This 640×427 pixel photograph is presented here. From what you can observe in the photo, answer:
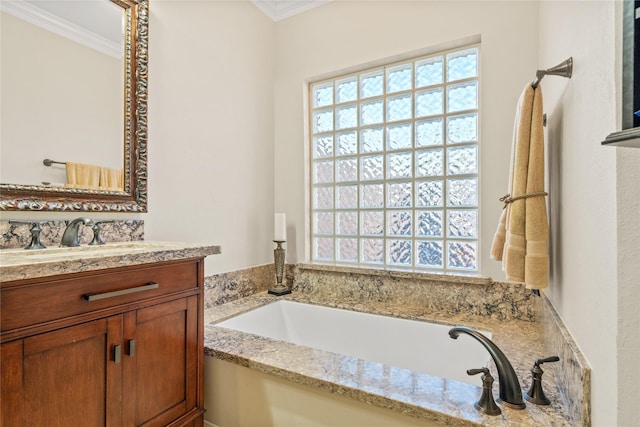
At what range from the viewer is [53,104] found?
4.51ft

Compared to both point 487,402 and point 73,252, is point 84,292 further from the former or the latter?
point 487,402

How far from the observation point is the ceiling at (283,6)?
2457 millimetres

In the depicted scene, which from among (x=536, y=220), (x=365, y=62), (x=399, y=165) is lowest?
(x=536, y=220)

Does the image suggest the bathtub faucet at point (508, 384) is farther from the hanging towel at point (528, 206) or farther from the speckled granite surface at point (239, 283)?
the speckled granite surface at point (239, 283)

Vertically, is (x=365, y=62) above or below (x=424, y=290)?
above

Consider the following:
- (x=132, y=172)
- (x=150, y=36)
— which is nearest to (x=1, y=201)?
(x=132, y=172)

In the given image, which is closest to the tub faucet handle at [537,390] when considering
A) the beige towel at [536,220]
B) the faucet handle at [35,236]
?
the beige towel at [536,220]

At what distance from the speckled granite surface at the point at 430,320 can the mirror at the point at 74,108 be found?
0.93 metres

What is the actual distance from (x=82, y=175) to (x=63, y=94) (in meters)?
0.36

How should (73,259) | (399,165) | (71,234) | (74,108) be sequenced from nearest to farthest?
(73,259)
(71,234)
(74,108)
(399,165)

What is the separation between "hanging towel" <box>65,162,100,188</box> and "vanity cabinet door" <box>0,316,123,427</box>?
2.37 feet

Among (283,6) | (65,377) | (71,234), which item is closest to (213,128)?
(71,234)

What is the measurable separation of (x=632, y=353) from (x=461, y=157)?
1.56 meters

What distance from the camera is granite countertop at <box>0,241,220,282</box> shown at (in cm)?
85
